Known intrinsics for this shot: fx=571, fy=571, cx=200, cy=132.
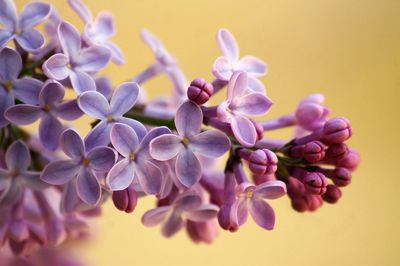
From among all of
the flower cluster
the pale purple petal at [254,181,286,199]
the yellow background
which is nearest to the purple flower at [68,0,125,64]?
the flower cluster

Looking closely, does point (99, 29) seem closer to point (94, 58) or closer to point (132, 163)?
point (94, 58)

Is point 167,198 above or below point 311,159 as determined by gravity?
below

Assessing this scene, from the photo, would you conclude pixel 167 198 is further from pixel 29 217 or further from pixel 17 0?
pixel 17 0

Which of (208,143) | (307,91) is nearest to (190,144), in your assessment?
(208,143)

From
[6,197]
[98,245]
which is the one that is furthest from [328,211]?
[6,197]

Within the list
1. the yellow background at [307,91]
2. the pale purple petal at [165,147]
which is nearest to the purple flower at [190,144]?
the pale purple petal at [165,147]

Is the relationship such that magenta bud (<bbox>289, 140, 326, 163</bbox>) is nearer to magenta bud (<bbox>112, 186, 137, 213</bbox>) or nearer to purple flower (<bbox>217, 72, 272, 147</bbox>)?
purple flower (<bbox>217, 72, 272, 147</bbox>)
